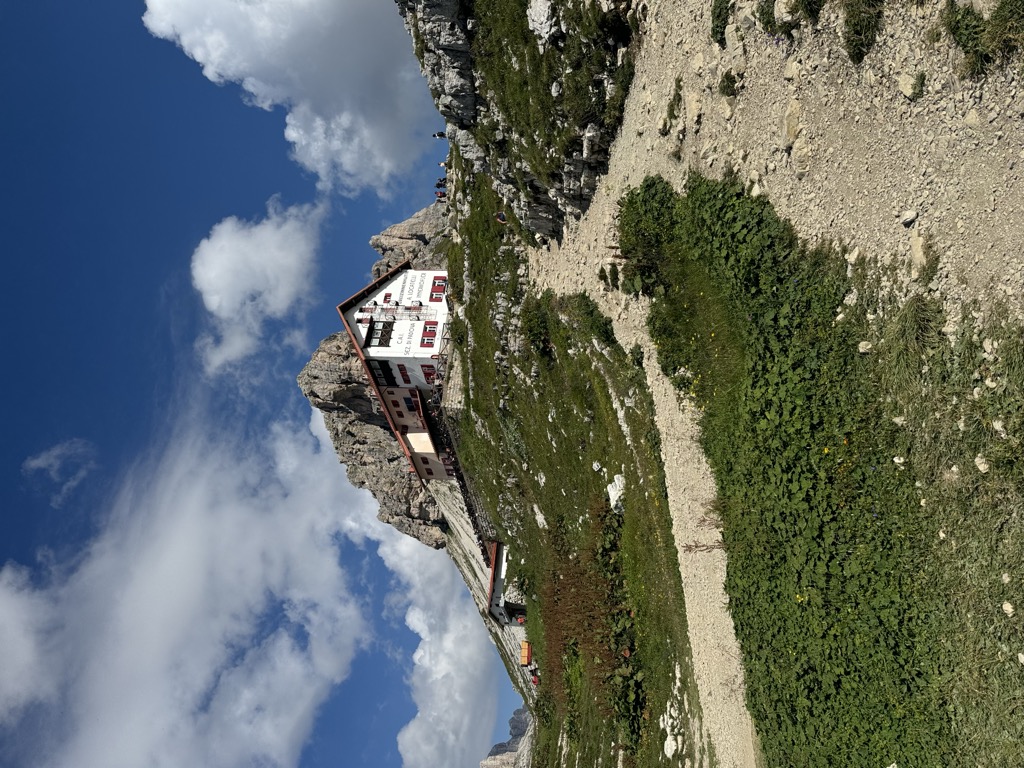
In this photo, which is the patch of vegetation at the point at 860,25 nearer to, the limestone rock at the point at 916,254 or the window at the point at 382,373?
the limestone rock at the point at 916,254

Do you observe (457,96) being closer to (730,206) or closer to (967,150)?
(730,206)

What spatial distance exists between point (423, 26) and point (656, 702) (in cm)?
4054

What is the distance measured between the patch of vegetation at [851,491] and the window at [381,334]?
123 feet

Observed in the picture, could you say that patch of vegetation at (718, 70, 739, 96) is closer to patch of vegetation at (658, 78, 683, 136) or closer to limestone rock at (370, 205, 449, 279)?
patch of vegetation at (658, 78, 683, 136)

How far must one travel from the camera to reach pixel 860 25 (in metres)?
16.2

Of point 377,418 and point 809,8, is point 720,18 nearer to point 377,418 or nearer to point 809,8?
point 809,8

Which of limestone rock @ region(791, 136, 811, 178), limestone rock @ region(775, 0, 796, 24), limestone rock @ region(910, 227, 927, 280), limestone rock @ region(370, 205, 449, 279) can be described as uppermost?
limestone rock @ region(370, 205, 449, 279)

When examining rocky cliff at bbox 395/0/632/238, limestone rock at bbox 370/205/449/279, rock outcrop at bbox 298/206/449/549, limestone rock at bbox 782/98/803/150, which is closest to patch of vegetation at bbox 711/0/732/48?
limestone rock at bbox 782/98/803/150

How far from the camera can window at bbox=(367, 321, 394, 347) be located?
5994 centimetres

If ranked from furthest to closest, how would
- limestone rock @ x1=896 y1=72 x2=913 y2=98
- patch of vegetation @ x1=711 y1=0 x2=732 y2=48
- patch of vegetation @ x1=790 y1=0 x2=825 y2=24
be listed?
1. patch of vegetation @ x1=711 y1=0 x2=732 y2=48
2. patch of vegetation @ x1=790 y1=0 x2=825 y2=24
3. limestone rock @ x1=896 y1=72 x2=913 y2=98

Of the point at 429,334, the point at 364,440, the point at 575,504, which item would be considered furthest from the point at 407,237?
the point at 575,504

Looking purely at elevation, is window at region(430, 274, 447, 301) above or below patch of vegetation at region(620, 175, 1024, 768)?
above

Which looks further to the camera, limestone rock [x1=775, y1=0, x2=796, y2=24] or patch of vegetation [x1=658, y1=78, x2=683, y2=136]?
patch of vegetation [x1=658, y1=78, x2=683, y2=136]

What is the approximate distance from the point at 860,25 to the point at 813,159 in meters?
3.64
